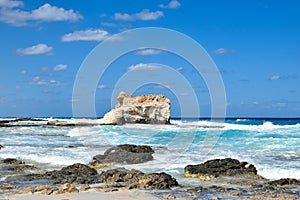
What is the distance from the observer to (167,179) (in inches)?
473

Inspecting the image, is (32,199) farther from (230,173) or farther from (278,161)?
(278,161)

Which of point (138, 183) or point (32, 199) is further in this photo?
point (138, 183)

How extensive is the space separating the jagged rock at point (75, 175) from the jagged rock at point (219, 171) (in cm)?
309

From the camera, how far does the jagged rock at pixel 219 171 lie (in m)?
14.1

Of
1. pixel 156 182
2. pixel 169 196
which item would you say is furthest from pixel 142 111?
pixel 169 196

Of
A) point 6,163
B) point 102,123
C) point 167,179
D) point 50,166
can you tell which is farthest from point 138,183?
point 102,123

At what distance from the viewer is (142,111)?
61.9m

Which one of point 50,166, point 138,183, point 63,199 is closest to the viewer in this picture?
point 63,199

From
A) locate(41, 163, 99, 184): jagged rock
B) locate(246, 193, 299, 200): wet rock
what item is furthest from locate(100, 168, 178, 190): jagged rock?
locate(246, 193, 299, 200): wet rock

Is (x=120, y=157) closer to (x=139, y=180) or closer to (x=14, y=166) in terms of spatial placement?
(x=14, y=166)

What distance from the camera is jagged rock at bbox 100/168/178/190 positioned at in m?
11.7

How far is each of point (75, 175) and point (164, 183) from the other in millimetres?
3178

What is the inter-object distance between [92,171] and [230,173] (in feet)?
14.3

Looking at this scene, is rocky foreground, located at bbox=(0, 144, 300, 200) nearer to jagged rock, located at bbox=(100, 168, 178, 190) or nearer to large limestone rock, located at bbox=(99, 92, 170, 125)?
jagged rock, located at bbox=(100, 168, 178, 190)
